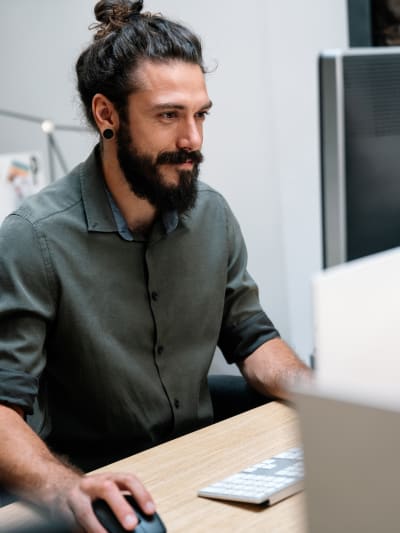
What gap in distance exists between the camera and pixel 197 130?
166 centimetres

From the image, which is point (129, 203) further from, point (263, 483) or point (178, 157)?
point (263, 483)

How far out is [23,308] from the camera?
148 centimetres

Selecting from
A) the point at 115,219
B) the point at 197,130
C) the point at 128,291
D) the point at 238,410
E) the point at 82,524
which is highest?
the point at 197,130

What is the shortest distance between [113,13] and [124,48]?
11 cm

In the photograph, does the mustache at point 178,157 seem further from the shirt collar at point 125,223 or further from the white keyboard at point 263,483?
the white keyboard at point 263,483

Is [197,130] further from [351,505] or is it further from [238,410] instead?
[351,505]

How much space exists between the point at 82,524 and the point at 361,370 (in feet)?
1.80

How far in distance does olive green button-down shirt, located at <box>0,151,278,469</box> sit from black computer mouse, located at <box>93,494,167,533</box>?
504 millimetres

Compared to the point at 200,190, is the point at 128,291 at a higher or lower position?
lower

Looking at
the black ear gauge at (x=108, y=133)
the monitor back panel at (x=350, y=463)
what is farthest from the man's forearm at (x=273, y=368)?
the monitor back panel at (x=350, y=463)

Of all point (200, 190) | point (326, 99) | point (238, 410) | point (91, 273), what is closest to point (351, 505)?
point (326, 99)

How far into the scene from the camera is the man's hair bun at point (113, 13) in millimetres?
1736

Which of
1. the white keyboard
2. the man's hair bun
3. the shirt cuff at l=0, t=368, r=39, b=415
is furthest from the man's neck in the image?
the white keyboard

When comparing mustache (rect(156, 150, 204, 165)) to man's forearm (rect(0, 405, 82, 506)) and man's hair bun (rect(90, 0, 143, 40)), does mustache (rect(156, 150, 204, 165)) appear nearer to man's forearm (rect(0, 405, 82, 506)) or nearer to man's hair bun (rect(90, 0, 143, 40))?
man's hair bun (rect(90, 0, 143, 40))
